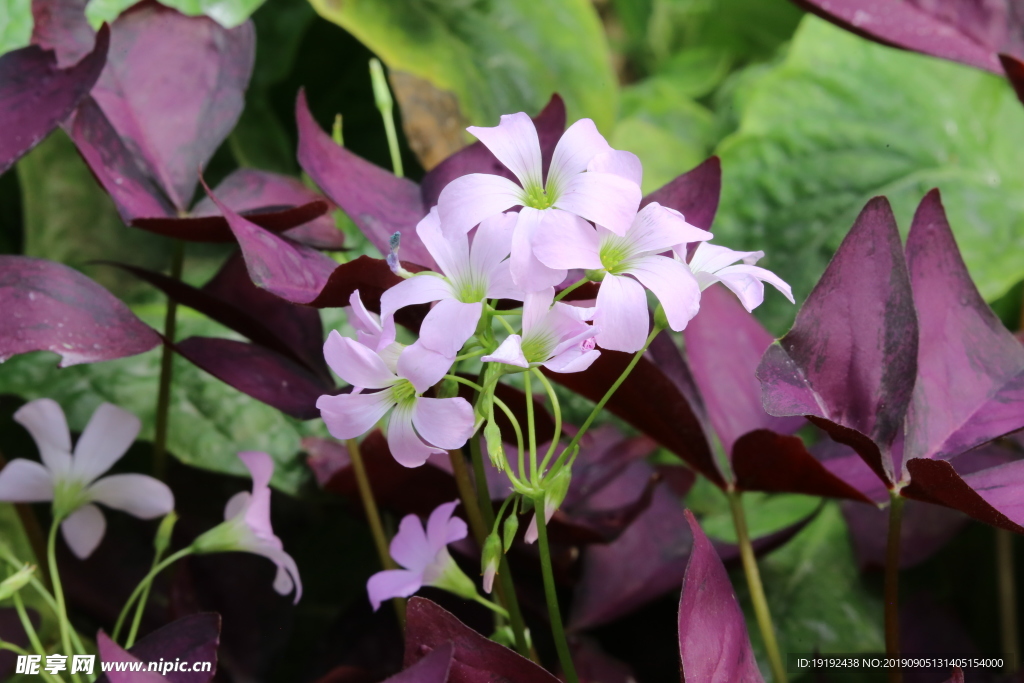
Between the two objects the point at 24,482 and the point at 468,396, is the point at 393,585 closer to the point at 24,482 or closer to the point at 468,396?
the point at 468,396

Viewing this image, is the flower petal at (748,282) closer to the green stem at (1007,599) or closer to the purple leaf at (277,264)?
the purple leaf at (277,264)

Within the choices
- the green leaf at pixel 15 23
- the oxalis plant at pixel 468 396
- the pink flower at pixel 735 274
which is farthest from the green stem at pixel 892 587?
the green leaf at pixel 15 23

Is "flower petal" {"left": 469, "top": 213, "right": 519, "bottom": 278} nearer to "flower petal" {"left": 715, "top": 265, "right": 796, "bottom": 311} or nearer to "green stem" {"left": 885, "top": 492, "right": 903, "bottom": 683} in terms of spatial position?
"flower petal" {"left": 715, "top": 265, "right": 796, "bottom": 311}

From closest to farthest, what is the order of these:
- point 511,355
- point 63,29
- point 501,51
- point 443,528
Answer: point 511,355
point 443,528
point 63,29
point 501,51

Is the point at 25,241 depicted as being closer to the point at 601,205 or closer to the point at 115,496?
the point at 115,496

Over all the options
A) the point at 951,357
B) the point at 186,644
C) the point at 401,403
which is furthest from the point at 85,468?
the point at 951,357

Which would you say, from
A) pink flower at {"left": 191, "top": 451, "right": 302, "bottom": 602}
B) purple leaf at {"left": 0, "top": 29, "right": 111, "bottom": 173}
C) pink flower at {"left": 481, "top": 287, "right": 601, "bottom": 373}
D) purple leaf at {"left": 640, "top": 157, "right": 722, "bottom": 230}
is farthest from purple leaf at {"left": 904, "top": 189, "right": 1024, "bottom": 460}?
purple leaf at {"left": 0, "top": 29, "right": 111, "bottom": 173}
